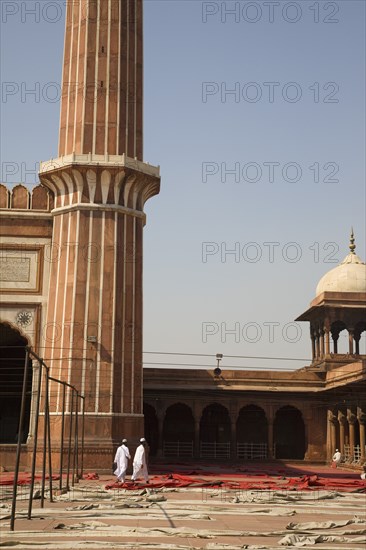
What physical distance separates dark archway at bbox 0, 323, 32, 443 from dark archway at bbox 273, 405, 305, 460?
40.2ft

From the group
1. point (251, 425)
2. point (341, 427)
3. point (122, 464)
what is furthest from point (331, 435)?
point (122, 464)

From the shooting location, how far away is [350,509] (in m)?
15.6

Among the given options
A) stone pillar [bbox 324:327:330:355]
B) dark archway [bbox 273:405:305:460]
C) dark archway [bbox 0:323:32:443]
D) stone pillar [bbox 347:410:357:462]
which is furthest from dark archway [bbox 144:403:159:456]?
stone pillar [bbox 347:410:357:462]

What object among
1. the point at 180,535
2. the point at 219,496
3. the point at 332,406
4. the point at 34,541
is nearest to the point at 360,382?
the point at 332,406

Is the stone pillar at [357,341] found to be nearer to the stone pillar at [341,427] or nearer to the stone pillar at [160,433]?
the stone pillar at [341,427]

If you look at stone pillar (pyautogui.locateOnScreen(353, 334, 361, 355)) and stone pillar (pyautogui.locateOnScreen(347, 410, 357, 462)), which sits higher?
stone pillar (pyautogui.locateOnScreen(353, 334, 361, 355))

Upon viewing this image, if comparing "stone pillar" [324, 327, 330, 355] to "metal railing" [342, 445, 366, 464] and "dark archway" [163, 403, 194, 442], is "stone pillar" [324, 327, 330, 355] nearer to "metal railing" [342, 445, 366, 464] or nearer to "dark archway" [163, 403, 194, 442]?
"metal railing" [342, 445, 366, 464]

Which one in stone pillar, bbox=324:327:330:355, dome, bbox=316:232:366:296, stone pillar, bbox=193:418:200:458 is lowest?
stone pillar, bbox=193:418:200:458

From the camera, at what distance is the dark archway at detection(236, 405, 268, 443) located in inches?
1446

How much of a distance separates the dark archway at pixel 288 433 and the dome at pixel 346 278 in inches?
302

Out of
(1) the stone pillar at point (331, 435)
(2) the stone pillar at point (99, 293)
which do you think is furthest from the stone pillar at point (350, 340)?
(2) the stone pillar at point (99, 293)

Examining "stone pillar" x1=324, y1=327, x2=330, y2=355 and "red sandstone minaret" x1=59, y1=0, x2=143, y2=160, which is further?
"stone pillar" x1=324, y1=327, x2=330, y2=355

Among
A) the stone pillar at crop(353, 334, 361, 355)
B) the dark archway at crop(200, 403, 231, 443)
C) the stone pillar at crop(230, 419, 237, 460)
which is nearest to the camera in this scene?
the stone pillar at crop(230, 419, 237, 460)

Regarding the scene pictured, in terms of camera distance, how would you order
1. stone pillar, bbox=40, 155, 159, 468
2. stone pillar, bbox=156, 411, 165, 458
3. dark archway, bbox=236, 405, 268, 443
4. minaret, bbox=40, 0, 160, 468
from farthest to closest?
1. dark archway, bbox=236, 405, 268, 443
2. stone pillar, bbox=156, 411, 165, 458
3. minaret, bbox=40, 0, 160, 468
4. stone pillar, bbox=40, 155, 159, 468
